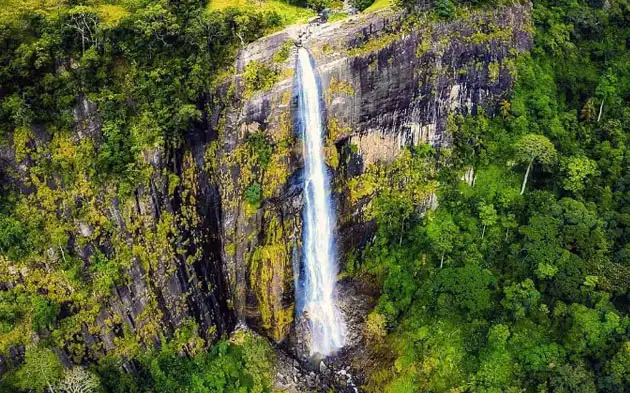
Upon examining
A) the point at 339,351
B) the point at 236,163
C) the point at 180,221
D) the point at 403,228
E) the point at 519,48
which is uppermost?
the point at 519,48

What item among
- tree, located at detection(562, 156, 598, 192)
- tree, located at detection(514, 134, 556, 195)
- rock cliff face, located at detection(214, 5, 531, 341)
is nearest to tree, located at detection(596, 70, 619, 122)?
tree, located at detection(562, 156, 598, 192)

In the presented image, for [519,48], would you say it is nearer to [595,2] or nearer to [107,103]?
[595,2]

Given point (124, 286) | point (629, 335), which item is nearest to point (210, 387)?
point (124, 286)

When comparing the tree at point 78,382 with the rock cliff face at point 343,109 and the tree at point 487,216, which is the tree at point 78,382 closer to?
the rock cliff face at point 343,109

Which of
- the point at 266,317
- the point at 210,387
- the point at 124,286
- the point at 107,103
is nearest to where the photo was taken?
the point at 107,103

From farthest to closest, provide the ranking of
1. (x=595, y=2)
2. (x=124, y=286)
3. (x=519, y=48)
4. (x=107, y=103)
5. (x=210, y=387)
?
(x=595, y=2) → (x=519, y=48) → (x=210, y=387) → (x=124, y=286) → (x=107, y=103)

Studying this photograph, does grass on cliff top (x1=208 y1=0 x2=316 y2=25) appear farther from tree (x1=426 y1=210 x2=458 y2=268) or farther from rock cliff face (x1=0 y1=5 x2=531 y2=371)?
tree (x1=426 y1=210 x2=458 y2=268)
